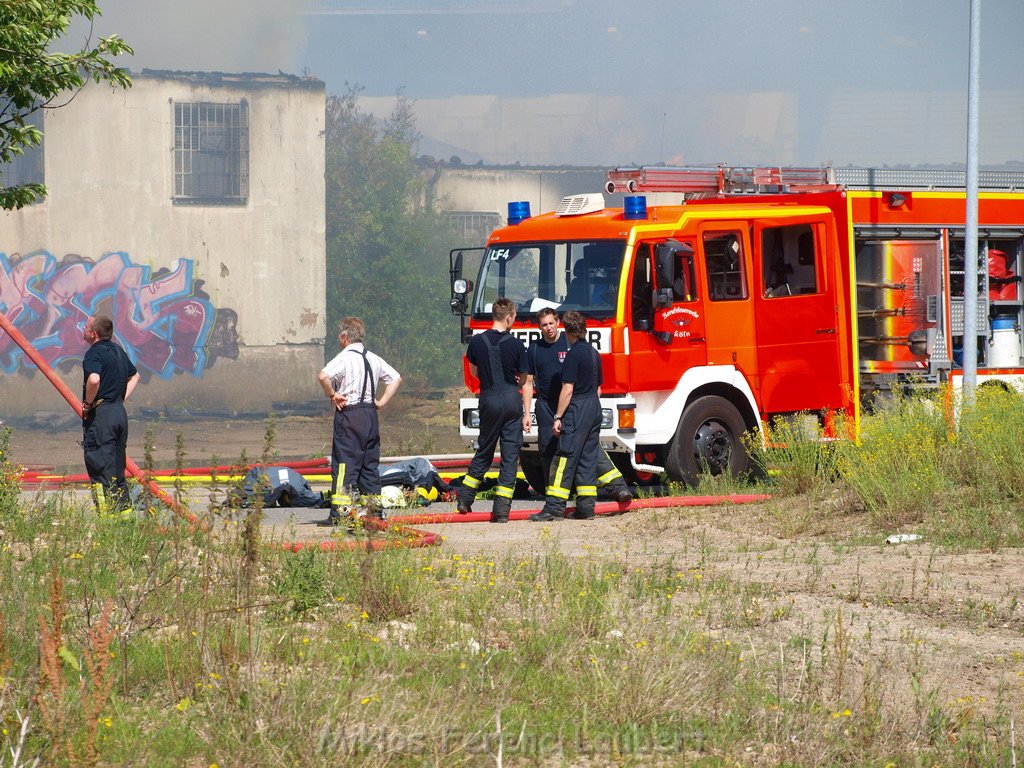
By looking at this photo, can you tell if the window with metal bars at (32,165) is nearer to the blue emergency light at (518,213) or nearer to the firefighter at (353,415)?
the blue emergency light at (518,213)

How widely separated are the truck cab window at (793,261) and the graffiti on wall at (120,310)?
1707 cm

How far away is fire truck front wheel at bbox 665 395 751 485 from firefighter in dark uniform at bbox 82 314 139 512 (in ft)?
16.2

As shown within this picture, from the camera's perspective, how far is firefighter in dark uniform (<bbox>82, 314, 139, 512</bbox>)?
9227mm

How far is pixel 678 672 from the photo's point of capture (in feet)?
15.9

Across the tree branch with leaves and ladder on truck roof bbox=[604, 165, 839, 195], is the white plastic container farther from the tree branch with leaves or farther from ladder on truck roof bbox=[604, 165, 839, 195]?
the tree branch with leaves

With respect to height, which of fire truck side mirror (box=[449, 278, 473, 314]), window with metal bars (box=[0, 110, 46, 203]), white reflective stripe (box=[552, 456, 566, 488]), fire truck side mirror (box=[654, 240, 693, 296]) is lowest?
white reflective stripe (box=[552, 456, 566, 488])

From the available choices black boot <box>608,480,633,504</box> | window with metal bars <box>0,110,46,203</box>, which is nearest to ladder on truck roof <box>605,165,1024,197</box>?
black boot <box>608,480,633,504</box>

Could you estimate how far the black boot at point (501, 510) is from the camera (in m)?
10.1

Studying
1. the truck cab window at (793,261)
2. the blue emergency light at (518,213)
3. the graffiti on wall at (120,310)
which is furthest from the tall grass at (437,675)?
the graffiti on wall at (120,310)

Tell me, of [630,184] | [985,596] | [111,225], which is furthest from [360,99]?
[985,596]

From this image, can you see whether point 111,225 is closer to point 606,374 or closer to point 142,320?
point 142,320

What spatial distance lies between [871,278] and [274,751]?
10.2 m

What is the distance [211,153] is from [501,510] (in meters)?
19.3

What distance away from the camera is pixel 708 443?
38.3 ft
